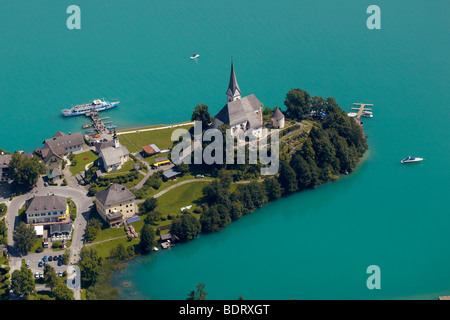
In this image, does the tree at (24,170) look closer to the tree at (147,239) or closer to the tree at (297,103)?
the tree at (147,239)

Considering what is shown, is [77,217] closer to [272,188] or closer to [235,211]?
[235,211]

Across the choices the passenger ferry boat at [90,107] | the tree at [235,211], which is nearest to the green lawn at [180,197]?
the tree at [235,211]

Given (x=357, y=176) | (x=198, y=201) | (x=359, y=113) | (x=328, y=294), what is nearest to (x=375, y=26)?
(x=359, y=113)

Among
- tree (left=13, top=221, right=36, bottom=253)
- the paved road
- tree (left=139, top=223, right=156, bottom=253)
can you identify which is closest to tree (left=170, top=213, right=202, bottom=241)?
tree (left=139, top=223, right=156, bottom=253)

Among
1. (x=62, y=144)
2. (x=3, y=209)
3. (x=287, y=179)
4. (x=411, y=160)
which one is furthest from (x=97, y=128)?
(x=411, y=160)

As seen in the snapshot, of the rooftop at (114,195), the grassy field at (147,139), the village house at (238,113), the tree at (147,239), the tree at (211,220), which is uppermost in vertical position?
the village house at (238,113)

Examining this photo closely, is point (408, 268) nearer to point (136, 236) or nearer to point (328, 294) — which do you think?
point (328, 294)

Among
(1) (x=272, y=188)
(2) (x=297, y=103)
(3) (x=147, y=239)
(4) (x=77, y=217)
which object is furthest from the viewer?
(2) (x=297, y=103)
